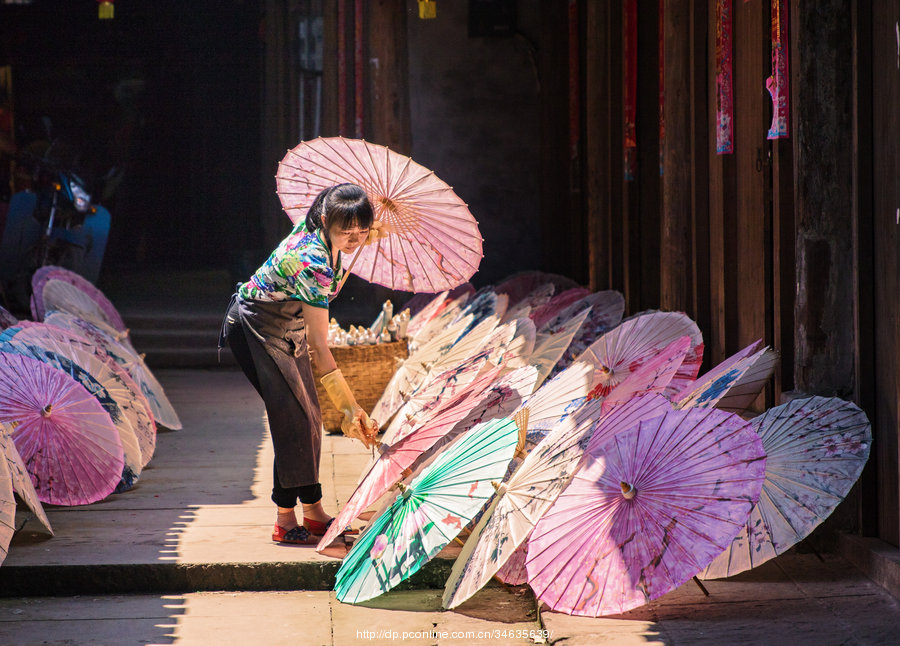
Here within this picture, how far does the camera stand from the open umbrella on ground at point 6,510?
3699 mm

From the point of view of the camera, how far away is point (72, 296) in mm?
7121

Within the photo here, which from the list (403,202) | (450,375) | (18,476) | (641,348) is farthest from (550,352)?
(18,476)

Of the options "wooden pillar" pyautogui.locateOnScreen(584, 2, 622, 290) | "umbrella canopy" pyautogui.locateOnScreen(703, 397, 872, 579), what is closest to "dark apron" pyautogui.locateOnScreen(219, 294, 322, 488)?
"umbrella canopy" pyautogui.locateOnScreen(703, 397, 872, 579)

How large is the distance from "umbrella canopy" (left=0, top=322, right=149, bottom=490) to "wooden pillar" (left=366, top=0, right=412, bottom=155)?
4.27 metres

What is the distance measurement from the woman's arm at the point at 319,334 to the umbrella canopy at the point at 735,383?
52.2 inches

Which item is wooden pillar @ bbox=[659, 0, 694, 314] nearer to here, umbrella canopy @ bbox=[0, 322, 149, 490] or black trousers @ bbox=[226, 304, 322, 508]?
black trousers @ bbox=[226, 304, 322, 508]

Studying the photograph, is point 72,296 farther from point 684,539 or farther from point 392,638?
point 684,539

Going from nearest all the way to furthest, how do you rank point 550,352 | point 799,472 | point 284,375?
point 799,472 → point 284,375 → point 550,352

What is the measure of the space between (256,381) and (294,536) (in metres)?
0.64

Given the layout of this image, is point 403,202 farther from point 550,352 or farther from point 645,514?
point 645,514

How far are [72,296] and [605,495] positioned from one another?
4.87m

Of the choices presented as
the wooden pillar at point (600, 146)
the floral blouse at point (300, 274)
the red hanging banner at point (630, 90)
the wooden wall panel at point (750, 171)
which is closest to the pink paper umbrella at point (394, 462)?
the floral blouse at point (300, 274)

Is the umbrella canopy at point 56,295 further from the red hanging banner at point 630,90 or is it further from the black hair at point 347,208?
the red hanging banner at point 630,90

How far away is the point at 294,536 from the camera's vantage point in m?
4.32
